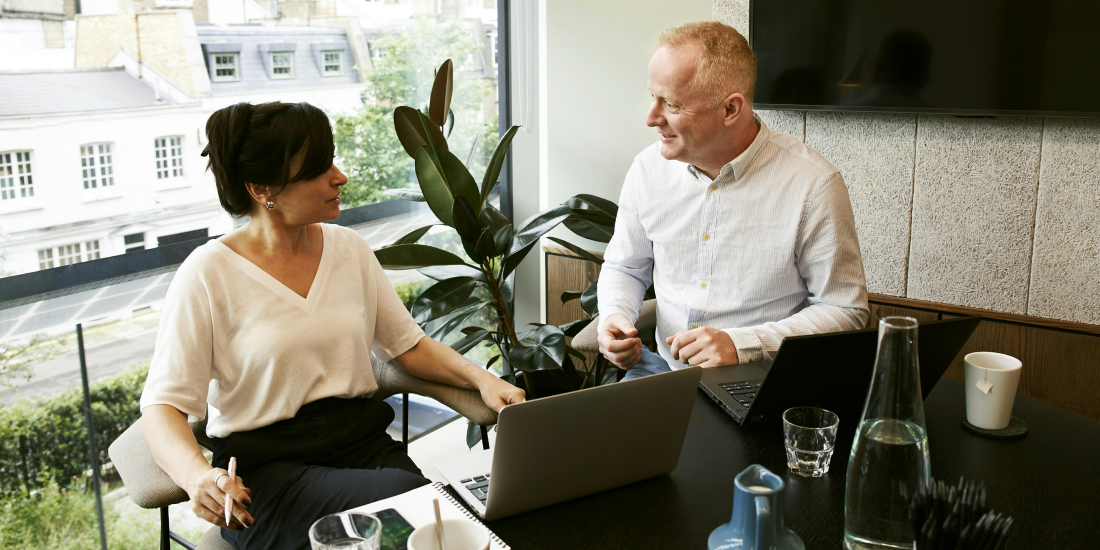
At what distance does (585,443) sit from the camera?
1.07 metres

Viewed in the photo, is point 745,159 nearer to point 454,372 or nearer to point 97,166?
point 454,372

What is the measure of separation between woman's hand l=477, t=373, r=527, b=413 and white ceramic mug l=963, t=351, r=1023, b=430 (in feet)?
2.72

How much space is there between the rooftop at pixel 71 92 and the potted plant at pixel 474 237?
718 mm

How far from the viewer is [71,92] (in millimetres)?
2016

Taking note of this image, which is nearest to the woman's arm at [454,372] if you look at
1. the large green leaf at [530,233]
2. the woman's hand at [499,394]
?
the woman's hand at [499,394]

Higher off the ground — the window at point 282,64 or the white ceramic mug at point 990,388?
the window at point 282,64

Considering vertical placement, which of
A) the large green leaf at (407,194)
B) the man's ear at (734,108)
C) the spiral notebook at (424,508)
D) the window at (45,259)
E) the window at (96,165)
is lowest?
the spiral notebook at (424,508)

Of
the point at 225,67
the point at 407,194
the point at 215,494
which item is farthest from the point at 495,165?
the point at 215,494

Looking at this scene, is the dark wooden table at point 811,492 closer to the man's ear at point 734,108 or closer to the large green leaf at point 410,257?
the man's ear at point 734,108

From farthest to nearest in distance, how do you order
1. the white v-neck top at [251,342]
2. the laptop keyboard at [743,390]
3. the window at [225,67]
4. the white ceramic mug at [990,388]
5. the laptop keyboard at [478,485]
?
the window at [225,67] → the white v-neck top at [251,342] → the laptop keyboard at [743,390] → the white ceramic mug at [990,388] → the laptop keyboard at [478,485]

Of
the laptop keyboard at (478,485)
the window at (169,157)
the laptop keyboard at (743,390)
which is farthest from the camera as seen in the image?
the window at (169,157)

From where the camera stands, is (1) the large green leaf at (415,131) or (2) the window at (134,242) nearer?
(2) the window at (134,242)

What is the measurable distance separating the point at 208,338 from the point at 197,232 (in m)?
0.96

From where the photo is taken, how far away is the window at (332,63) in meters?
2.68
